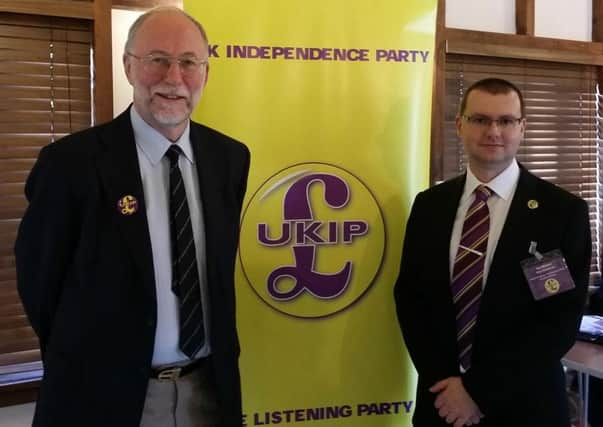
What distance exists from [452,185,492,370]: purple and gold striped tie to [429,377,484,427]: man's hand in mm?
73

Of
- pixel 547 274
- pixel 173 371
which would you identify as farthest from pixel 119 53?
pixel 547 274

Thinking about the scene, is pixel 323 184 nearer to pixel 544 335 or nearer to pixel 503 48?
pixel 544 335

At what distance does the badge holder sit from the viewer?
170cm

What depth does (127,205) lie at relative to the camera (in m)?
1.35

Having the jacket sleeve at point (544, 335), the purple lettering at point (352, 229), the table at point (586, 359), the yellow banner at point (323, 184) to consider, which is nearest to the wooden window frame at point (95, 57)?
the yellow banner at point (323, 184)

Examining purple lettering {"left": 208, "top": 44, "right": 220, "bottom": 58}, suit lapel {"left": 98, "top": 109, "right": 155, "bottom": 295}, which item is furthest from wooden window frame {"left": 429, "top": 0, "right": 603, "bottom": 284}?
suit lapel {"left": 98, "top": 109, "right": 155, "bottom": 295}

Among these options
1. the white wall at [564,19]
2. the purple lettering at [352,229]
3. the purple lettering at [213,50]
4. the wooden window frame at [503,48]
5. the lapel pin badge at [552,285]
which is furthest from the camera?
the white wall at [564,19]

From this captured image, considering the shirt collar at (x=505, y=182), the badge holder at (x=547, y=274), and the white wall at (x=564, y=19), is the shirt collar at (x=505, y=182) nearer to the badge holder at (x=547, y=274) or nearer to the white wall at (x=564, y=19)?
the badge holder at (x=547, y=274)

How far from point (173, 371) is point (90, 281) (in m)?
0.30

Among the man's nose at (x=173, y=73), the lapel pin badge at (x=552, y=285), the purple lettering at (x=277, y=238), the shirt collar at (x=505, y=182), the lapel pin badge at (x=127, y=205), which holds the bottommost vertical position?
the lapel pin badge at (x=552, y=285)

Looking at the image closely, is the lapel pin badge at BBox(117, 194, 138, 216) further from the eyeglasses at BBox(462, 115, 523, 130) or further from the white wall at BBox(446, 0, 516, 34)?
the white wall at BBox(446, 0, 516, 34)

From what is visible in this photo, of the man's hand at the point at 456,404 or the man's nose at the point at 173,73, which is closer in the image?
the man's nose at the point at 173,73

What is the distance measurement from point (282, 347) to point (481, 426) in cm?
68

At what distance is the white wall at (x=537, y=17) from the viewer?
119 inches
